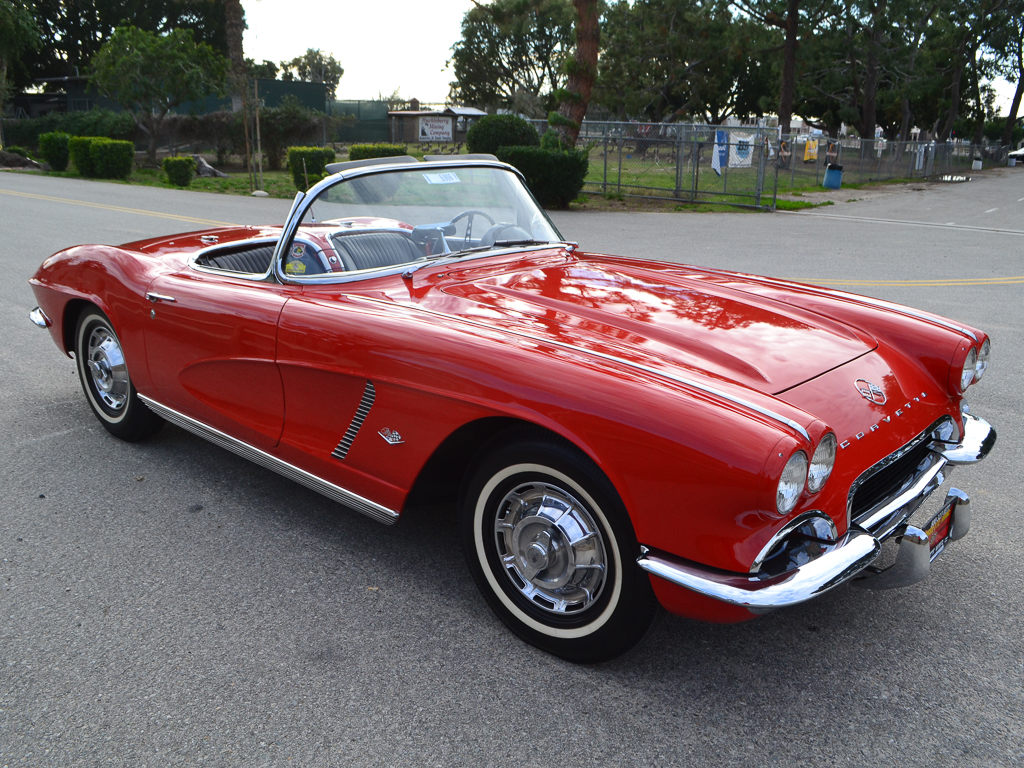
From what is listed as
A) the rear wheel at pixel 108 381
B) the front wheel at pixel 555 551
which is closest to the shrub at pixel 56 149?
the rear wheel at pixel 108 381

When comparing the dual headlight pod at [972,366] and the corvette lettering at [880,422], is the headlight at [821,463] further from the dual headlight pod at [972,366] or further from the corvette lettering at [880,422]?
the dual headlight pod at [972,366]

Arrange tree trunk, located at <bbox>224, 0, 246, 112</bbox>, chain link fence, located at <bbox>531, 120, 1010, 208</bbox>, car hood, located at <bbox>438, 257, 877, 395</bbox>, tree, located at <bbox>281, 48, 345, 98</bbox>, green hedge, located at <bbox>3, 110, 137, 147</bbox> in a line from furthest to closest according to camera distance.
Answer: tree, located at <bbox>281, 48, 345, 98</bbox>, green hedge, located at <bbox>3, 110, 137, 147</bbox>, tree trunk, located at <bbox>224, 0, 246, 112</bbox>, chain link fence, located at <bbox>531, 120, 1010, 208</bbox>, car hood, located at <bbox>438, 257, 877, 395</bbox>

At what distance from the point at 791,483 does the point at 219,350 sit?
2.29 meters

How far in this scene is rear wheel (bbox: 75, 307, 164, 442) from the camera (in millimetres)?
4035

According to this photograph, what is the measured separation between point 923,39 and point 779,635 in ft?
148

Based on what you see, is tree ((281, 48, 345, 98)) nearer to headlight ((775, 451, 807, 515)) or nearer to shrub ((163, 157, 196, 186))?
shrub ((163, 157, 196, 186))

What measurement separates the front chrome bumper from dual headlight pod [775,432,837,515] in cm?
18

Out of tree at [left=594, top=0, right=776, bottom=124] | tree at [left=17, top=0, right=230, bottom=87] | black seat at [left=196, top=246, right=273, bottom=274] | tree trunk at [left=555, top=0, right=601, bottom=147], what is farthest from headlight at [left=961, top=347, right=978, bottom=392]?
tree at [left=17, top=0, right=230, bottom=87]

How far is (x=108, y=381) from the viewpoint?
4.17 meters

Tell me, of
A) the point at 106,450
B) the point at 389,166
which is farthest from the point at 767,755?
the point at 106,450

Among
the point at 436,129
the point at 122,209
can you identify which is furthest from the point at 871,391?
the point at 436,129

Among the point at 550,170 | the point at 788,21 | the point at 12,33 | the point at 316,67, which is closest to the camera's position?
the point at 550,170

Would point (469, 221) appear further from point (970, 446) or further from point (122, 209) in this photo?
point (122, 209)

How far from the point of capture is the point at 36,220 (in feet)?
44.3
